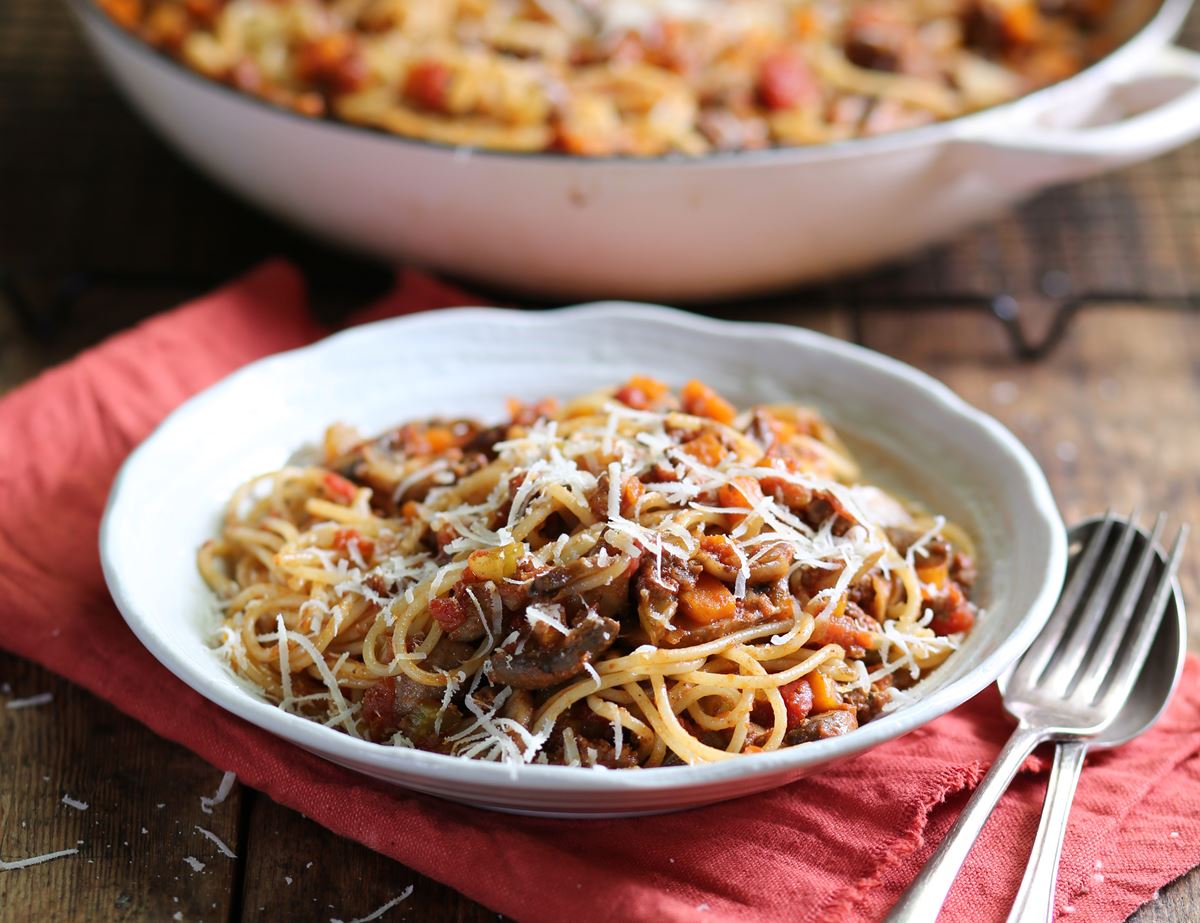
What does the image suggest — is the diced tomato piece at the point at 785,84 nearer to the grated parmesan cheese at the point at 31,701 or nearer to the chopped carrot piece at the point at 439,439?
the chopped carrot piece at the point at 439,439

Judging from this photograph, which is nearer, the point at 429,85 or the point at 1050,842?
the point at 1050,842

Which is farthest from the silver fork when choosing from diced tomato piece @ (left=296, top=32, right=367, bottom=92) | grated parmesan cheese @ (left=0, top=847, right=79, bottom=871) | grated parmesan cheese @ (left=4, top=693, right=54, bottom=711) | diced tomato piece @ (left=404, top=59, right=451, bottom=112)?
diced tomato piece @ (left=296, top=32, right=367, bottom=92)

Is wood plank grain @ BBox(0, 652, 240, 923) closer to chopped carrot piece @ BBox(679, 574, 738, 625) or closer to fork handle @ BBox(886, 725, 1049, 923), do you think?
chopped carrot piece @ BBox(679, 574, 738, 625)

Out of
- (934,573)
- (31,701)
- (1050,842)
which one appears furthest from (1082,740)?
(31,701)

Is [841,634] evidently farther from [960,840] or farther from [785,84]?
[785,84]

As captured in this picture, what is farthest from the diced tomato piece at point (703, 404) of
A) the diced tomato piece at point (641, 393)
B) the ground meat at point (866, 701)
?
the ground meat at point (866, 701)

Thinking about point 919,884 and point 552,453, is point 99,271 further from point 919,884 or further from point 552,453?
point 919,884
